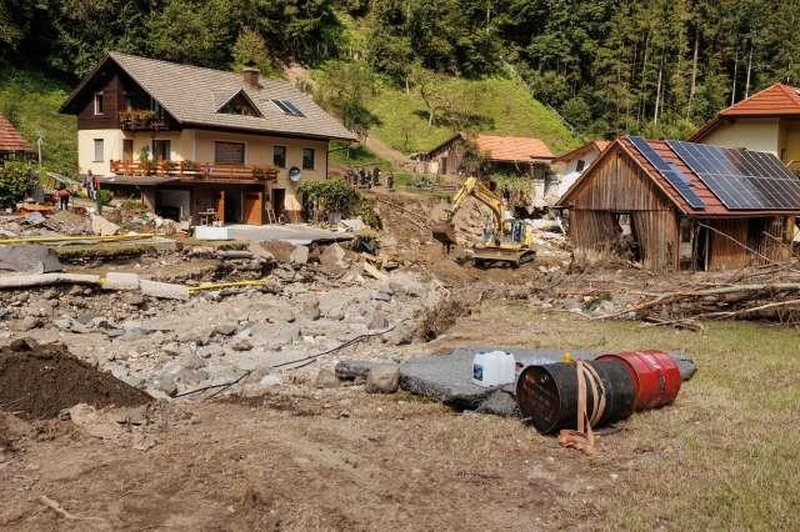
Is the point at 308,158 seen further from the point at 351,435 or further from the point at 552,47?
the point at 552,47

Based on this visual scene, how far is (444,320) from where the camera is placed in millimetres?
18516

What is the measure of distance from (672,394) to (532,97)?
66550 mm

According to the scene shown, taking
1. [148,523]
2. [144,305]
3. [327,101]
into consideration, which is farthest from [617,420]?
[327,101]

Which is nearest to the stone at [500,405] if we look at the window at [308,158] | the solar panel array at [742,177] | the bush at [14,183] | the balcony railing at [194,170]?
the solar panel array at [742,177]

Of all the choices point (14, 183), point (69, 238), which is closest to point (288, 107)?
point (14, 183)

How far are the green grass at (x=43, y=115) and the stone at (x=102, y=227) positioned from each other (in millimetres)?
13062

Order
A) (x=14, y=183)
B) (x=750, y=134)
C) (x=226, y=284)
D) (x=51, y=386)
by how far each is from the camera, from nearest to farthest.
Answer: (x=51, y=386) → (x=226, y=284) → (x=14, y=183) → (x=750, y=134)

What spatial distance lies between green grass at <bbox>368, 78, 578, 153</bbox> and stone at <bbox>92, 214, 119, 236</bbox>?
107 feet

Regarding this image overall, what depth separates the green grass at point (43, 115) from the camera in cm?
4144

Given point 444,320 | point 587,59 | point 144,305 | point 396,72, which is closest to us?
point 444,320

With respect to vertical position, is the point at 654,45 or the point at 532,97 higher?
the point at 654,45

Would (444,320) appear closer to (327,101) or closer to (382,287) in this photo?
(382,287)

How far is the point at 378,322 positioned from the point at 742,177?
52.9 ft

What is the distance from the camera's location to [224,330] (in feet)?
58.3
